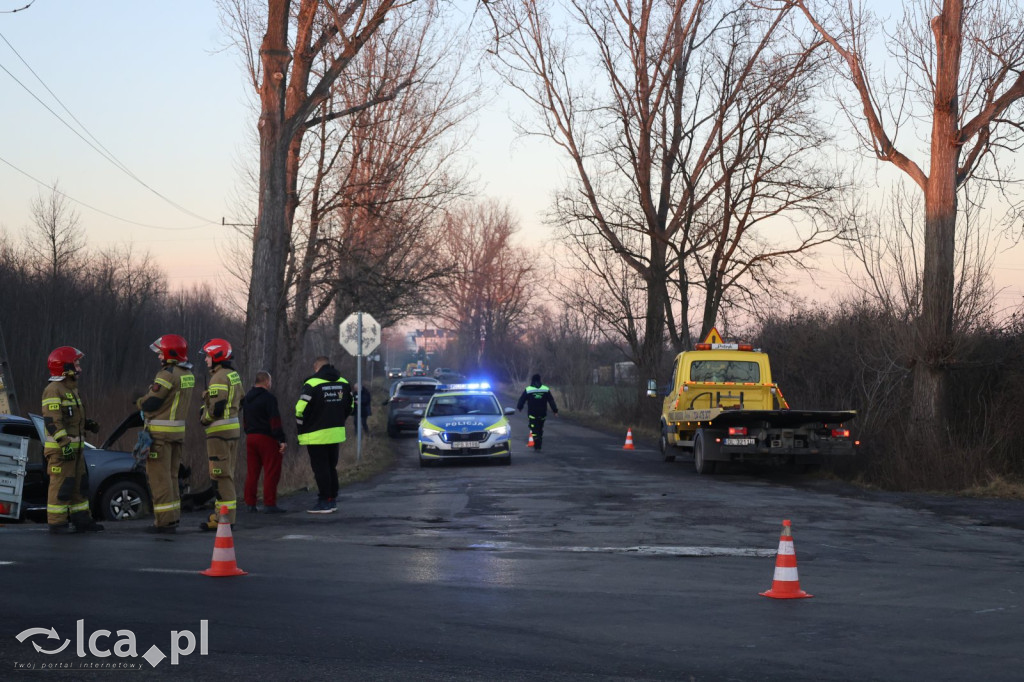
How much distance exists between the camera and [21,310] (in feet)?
135

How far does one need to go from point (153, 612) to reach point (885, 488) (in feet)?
45.1

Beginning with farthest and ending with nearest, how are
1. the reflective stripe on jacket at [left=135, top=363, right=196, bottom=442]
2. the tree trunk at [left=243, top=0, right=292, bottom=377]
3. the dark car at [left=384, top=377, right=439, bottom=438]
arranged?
the dark car at [left=384, top=377, right=439, bottom=438] < the tree trunk at [left=243, top=0, right=292, bottom=377] < the reflective stripe on jacket at [left=135, top=363, right=196, bottom=442]

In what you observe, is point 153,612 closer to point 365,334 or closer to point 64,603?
point 64,603

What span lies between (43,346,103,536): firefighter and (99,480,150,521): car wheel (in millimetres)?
1921

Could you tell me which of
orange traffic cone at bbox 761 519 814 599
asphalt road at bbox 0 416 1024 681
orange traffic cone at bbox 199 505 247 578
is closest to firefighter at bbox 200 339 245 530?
asphalt road at bbox 0 416 1024 681

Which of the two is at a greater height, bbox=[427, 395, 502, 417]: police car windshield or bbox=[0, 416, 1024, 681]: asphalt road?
bbox=[427, 395, 502, 417]: police car windshield

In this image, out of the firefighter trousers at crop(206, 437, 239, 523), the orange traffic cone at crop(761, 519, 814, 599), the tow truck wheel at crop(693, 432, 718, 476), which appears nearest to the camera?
the orange traffic cone at crop(761, 519, 814, 599)

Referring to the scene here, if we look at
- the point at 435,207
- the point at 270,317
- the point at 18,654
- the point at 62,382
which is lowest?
the point at 18,654

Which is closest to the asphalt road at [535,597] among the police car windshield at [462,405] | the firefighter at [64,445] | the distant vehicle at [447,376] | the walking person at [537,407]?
the firefighter at [64,445]

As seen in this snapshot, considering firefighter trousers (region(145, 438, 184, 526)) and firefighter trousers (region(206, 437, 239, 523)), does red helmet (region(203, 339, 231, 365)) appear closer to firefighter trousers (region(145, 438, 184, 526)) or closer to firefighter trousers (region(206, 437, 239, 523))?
firefighter trousers (region(206, 437, 239, 523))

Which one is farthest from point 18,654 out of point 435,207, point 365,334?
point 435,207

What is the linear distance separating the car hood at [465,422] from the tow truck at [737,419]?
3288 mm

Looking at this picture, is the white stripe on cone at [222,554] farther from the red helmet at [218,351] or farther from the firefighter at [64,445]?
the red helmet at [218,351]

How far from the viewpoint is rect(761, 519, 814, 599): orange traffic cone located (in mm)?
8461
